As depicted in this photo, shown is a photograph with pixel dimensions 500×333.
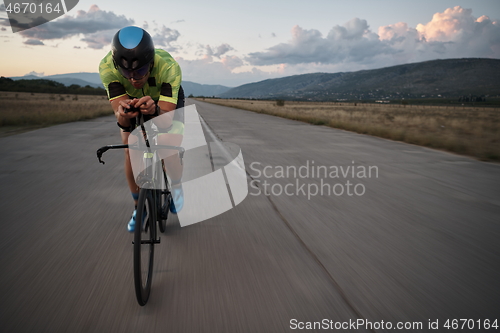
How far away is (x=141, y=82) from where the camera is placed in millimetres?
2957

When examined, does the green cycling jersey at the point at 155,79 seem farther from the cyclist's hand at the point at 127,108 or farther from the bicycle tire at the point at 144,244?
the bicycle tire at the point at 144,244

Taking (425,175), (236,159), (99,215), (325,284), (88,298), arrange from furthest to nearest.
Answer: (236,159) → (425,175) → (99,215) → (325,284) → (88,298)

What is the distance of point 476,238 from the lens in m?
3.78

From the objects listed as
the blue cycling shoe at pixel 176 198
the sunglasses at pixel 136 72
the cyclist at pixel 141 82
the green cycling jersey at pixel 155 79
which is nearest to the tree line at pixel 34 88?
the blue cycling shoe at pixel 176 198

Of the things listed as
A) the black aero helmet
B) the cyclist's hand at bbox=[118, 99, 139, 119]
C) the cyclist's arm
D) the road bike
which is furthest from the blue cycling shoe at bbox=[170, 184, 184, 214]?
the black aero helmet

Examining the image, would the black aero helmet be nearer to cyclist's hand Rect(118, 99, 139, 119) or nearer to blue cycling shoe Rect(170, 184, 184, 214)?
cyclist's hand Rect(118, 99, 139, 119)

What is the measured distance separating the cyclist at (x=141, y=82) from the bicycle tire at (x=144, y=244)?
0.62 meters

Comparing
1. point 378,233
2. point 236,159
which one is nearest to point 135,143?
point 378,233

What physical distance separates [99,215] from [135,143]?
2007mm

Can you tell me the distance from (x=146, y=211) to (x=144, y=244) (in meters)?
0.24

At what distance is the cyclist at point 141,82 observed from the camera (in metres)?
2.63

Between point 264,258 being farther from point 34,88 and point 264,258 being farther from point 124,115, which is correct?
point 34,88

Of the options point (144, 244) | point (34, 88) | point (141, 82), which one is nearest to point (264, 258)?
point (144, 244)

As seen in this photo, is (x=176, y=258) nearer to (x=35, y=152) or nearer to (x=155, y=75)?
(x=155, y=75)
